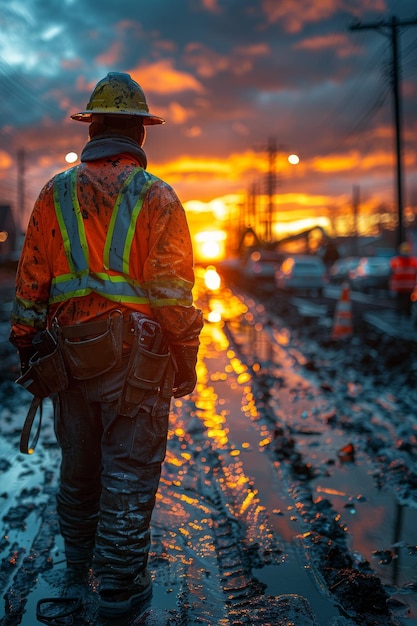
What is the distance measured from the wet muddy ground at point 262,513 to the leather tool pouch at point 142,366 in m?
0.97

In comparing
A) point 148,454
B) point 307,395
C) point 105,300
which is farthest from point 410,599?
point 307,395

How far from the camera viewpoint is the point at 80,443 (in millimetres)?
3117

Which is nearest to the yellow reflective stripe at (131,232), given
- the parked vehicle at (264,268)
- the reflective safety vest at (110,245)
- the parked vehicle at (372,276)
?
the reflective safety vest at (110,245)

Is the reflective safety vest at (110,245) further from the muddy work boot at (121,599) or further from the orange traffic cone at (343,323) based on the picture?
the orange traffic cone at (343,323)

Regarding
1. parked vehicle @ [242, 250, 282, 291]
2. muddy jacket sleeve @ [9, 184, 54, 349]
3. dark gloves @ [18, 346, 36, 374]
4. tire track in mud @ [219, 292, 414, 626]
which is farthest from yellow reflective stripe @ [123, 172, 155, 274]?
parked vehicle @ [242, 250, 282, 291]

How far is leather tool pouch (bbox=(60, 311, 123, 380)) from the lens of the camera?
2916 mm

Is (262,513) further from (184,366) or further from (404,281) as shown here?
(404,281)

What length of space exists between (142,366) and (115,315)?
0.25 metres

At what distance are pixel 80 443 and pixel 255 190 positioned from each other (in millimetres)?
93090

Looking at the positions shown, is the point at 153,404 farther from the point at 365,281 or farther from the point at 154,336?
the point at 365,281

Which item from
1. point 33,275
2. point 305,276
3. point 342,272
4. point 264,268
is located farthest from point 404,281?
point 342,272

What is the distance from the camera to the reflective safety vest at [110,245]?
9.61 feet

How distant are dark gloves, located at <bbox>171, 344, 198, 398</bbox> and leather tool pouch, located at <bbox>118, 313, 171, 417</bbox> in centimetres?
9

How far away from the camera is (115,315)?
2932mm
